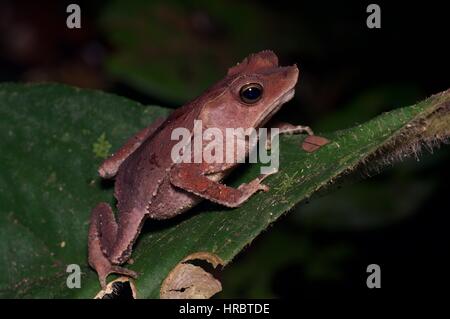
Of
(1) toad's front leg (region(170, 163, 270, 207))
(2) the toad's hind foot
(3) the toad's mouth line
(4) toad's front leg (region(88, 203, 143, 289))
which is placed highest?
(3) the toad's mouth line

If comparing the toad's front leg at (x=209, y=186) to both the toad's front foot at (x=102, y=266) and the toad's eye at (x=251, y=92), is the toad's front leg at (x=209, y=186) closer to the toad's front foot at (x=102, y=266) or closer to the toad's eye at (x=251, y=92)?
the toad's eye at (x=251, y=92)

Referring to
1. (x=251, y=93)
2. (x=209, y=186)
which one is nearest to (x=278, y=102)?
(x=251, y=93)

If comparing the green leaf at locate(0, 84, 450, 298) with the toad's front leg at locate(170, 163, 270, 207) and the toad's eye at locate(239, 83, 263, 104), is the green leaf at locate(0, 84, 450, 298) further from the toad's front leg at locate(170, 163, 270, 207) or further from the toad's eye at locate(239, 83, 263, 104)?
the toad's eye at locate(239, 83, 263, 104)

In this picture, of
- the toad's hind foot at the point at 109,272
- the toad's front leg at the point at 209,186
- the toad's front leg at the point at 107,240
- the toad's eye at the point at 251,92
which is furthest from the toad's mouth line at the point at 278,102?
the toad's hind foot at the point at 109,272

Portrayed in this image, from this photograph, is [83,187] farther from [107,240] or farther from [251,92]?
[251,92]

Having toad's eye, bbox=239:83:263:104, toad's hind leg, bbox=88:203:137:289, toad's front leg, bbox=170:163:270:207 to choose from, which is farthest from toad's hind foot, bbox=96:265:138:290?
toad's eye, bbox=239:83:263:104
